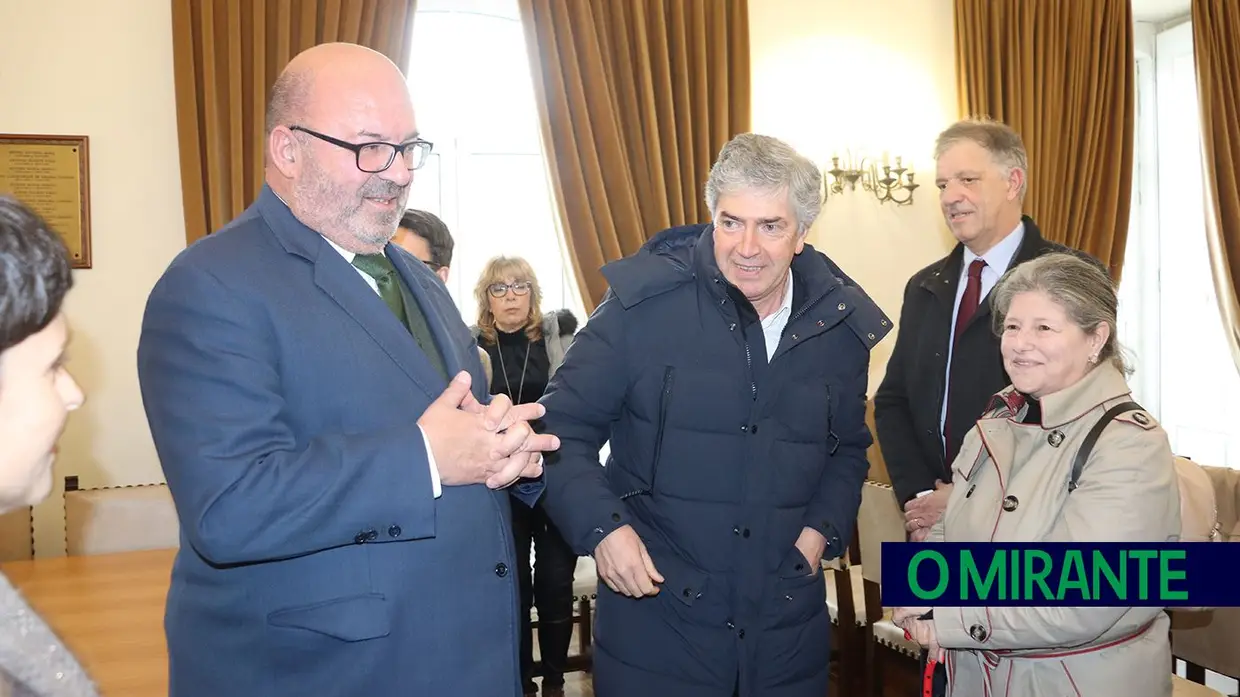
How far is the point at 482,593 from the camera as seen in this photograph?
5.23 feet

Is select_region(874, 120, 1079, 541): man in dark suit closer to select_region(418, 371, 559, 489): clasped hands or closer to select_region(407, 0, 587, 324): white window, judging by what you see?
select_region(418, 371, 559, 489): clasped hands

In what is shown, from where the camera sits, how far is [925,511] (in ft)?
8.47

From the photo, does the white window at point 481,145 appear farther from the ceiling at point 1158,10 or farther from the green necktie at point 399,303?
the ceiling at point 1158,10

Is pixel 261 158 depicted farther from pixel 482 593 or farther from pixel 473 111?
pixel 482 593

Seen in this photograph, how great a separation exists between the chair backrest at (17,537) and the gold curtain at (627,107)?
8.86ft

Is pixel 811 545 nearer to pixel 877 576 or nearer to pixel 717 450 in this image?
pixel 717 450

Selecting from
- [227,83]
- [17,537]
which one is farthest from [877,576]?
[227,83]

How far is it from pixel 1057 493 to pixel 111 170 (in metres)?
4.25

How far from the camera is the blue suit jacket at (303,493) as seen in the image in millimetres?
1357

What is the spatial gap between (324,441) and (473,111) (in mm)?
4271

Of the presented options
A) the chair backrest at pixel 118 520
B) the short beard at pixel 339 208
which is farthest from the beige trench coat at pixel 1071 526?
the chair backrest at pixel 118 520

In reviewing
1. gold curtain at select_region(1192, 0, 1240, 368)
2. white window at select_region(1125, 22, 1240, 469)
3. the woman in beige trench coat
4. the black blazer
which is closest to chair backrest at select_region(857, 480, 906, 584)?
the black blazer

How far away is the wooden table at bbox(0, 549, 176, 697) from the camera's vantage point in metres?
2.29

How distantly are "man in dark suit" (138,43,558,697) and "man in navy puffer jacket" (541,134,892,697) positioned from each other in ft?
1.42
